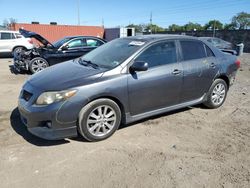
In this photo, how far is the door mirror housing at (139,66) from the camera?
3.90m

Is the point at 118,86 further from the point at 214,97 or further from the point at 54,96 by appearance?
the point at 214,97

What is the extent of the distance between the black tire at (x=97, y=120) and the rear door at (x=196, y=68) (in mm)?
1506

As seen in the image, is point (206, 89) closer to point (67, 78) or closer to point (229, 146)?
point (229, 146)

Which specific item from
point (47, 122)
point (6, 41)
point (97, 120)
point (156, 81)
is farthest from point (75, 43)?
point (6, 41)

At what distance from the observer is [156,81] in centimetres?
429

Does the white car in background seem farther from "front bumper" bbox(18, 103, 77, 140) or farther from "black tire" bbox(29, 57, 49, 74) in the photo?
"front bumper" bbox(18, 103, 77, 140)

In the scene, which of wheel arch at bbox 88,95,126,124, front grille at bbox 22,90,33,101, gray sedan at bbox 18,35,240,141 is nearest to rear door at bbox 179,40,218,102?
gray sedan at bbox 18,35,240,141

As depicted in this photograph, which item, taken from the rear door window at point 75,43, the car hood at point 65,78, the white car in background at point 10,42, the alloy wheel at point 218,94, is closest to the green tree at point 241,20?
the white car in background at point 10,42

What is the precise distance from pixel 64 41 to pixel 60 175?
293 inches

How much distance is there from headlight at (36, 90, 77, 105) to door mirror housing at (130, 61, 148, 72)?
1012 mm

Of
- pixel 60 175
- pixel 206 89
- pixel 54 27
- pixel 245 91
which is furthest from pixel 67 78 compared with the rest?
pixel 54 27

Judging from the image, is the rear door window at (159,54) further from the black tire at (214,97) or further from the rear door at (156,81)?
the black tire at (214,97)

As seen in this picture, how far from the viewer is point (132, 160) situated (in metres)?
3.41

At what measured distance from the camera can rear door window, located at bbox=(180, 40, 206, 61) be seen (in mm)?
4785
